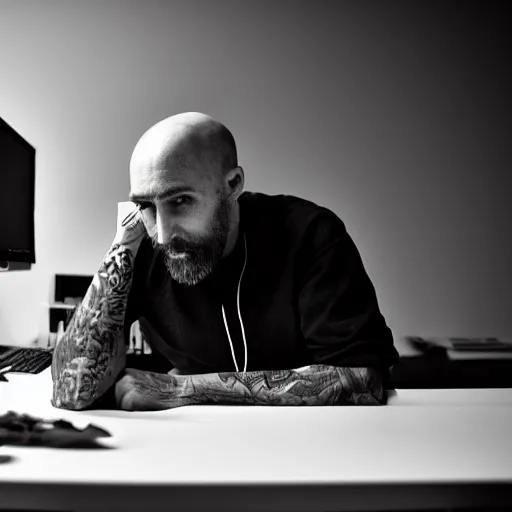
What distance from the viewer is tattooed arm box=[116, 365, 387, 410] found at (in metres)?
1.08

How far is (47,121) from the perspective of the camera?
2996 mm

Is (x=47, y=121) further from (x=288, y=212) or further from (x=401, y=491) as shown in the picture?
(x=401, y=491)

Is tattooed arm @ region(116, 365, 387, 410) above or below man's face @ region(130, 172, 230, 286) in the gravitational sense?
below

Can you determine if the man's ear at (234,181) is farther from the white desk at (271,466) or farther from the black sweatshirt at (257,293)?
the white desk at (271,466)

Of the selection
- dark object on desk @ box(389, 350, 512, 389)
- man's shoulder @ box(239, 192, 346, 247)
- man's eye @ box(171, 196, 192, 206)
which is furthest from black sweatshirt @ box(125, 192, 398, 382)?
dark object on desk @ box(389, 350, 512, 389)

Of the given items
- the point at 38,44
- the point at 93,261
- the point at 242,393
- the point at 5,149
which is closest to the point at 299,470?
Result: the point at 242,393

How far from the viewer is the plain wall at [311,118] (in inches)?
118

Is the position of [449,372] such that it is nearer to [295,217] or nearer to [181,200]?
[295,217]

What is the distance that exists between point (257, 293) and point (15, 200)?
0.95 m

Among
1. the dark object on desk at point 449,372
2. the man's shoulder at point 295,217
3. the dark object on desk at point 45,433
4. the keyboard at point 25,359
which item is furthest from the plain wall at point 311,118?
the dark object on desk at point 45,433

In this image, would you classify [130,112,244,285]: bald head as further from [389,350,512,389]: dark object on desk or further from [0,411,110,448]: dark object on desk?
[389,350,512,389]: dark object on desk

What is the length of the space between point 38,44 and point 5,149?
64.9 inches

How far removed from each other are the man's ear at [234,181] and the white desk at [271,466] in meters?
0.62

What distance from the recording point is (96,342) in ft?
3.97
